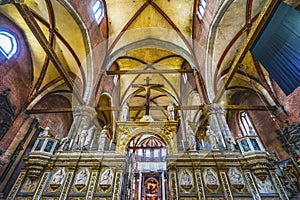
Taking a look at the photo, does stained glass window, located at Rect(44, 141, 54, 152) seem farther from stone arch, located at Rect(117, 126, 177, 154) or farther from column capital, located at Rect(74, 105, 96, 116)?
column capital, located at Rect(74, 105, 96, 116)

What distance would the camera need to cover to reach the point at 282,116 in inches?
408

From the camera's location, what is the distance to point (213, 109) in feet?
35.4

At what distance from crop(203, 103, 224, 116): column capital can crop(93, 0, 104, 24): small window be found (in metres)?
10.4

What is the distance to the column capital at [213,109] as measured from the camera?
10703 millimetres

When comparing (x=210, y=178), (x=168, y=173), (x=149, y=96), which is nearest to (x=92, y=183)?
(x=168, y=173)

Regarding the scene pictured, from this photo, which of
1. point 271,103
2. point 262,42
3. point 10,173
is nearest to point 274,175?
point 262,42

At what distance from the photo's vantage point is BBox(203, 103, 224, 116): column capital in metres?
10.7

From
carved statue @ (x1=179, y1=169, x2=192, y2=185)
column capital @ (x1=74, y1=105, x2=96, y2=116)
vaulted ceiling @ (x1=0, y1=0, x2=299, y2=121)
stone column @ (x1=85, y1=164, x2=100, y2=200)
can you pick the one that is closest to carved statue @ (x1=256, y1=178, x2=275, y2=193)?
carved statue @ (x1=179, y1=169, x2=192, y2=185)

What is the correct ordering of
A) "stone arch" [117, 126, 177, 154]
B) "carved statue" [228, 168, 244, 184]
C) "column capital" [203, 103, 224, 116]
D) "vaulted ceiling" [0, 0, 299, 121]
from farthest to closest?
"column capital" [203, 103, 224, 116] < "vaulted ceiling" [0, 0, 299, 121] < "stone arch" [117, 126, 177, 154] < "carved statue" [228, 168, 244, 184]

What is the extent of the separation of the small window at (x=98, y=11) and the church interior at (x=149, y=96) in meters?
0.08

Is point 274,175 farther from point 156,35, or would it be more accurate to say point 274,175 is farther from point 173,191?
point 156,35

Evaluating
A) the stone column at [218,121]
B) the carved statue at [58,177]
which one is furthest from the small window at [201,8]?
the carved statue at [58,177]

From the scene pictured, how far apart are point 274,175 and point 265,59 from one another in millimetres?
4999

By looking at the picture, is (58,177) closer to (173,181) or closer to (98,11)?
(173,181)
